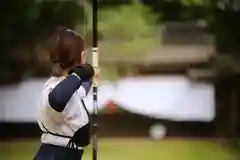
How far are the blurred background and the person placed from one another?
1.44 m

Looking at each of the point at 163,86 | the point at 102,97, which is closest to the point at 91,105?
the point at 102,97

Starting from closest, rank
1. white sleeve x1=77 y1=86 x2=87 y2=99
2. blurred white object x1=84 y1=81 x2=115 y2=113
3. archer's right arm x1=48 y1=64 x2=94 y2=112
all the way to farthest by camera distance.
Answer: archer's right arm x1=48 y1=64 x2=94 y2=112
white sleeve x1=77 y1=86 x2=87 y2=99
blurred white object x1=84 y1=81 x2=115 y2=113

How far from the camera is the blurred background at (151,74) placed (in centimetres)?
416

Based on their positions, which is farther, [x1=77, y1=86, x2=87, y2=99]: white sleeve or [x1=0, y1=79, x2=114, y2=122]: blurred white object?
[x1=0, y1=79, x2=114, y2=122]: blurred white object

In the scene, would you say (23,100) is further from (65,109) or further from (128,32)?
(65,109)

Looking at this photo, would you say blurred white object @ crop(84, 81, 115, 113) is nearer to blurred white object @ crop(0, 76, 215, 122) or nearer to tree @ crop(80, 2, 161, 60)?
blurred white object @ crop(0, 76, 215, 122)

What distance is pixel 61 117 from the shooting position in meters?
2.61

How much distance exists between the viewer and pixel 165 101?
13.8ft

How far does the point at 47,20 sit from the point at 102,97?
661 millimetres

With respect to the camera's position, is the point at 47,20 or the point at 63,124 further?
the point at 47,20

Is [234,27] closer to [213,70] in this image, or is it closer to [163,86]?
[213,70]

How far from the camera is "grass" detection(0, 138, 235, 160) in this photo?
4195 millimetres

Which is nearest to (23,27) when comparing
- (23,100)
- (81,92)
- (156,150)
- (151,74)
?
(23,100)

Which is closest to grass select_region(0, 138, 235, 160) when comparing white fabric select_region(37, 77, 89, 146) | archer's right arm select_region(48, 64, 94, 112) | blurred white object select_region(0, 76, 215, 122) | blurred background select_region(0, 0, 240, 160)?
blurred background select_region(0, 0, 240, 160)
